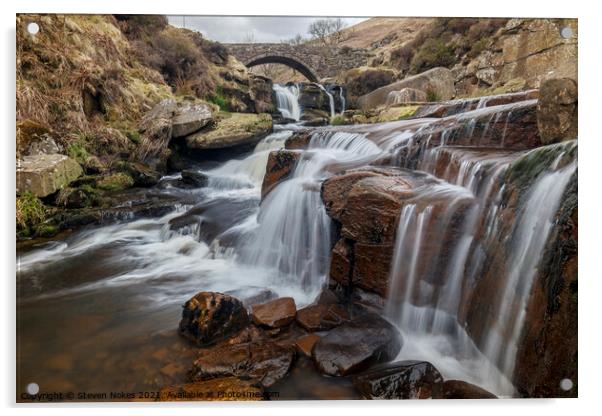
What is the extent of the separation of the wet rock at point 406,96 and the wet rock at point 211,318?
2668 mm

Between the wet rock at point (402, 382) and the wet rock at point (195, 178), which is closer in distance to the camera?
the wet rock at point (402, 382)

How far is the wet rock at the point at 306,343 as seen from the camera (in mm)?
2393

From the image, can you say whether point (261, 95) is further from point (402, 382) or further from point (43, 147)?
point (402, 382)

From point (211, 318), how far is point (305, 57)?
87.7 inches

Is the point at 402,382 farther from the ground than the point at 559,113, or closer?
closer

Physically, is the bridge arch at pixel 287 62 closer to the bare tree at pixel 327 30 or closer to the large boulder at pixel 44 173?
the bare tree at pixel 327 30

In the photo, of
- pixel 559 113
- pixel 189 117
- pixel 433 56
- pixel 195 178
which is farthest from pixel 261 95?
pixel 559 113

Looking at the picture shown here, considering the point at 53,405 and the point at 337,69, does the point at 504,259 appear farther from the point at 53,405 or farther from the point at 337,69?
the point at 53,405

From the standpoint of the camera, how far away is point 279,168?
373 cm

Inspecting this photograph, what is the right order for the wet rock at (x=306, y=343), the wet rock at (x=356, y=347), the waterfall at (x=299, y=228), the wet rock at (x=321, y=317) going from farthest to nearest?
the waterfall at (x=299, y=228), the wet rock at (x=321, y=317), the wet rock at (x=306, y=343), the wet rock at (x=356, y=347)

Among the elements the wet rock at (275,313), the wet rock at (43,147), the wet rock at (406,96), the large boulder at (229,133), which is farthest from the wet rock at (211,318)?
the large boulder at (229,133)

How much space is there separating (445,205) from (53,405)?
2.62 meters

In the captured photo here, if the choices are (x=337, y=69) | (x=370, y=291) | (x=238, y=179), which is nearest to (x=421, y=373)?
(x=370, y=291)

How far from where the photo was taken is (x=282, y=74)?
4.16 meters
